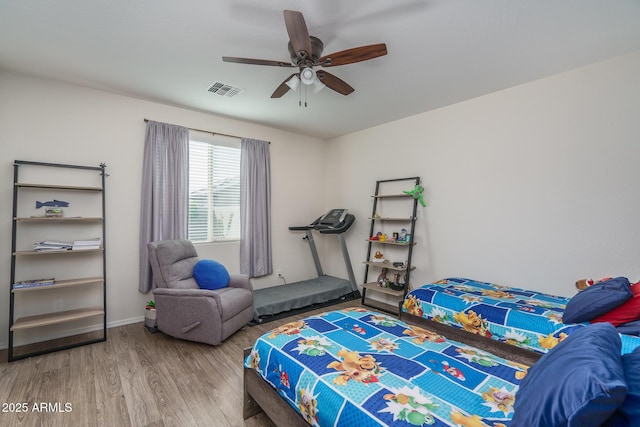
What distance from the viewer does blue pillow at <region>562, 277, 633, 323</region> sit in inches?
75.0

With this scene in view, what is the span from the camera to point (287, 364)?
1.60 meters

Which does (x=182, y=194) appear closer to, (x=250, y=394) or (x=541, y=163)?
(x=250, y=394)

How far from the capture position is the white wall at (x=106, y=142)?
2936 mm

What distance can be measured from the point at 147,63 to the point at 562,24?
356 cm

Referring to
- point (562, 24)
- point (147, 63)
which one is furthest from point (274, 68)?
point (562, 24)

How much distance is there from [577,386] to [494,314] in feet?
6.03

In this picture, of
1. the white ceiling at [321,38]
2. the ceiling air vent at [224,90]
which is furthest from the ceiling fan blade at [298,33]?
the ceiling air vent at [224,90]

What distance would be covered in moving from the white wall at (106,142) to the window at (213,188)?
7.2 inches

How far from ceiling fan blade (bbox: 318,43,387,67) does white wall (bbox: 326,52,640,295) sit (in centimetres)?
209

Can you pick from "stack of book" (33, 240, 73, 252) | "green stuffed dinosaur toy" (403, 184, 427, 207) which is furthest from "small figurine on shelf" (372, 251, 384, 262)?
"stack of book" (33, 240, 73, 252)

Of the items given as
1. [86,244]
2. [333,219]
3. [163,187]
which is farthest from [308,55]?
[86,244]

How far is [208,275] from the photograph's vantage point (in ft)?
11.2

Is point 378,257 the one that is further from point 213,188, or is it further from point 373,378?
point 373,378

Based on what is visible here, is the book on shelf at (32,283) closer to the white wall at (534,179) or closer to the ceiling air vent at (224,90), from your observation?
the ceiling air vent at (224,90)
